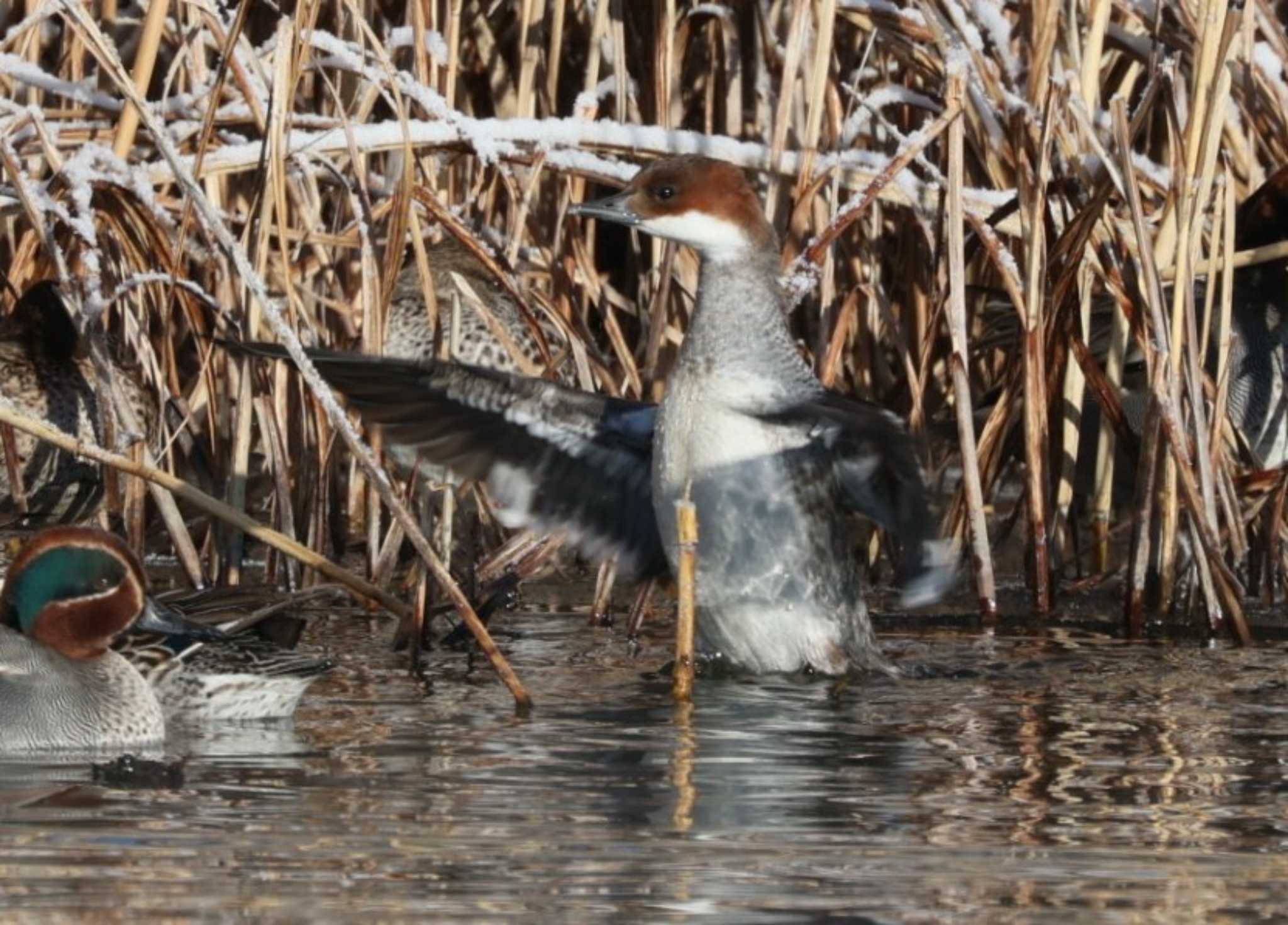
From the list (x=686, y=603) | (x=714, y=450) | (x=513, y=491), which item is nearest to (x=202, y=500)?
(x=686, y=603)

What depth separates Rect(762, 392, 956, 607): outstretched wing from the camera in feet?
16.9

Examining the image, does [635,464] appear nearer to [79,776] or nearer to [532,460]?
[532,460]

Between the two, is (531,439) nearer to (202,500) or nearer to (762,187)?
(202,500)

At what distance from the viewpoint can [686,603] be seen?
4.96m

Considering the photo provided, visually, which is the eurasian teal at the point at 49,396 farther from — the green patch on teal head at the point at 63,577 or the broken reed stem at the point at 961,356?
the broken reed stem at the point at 961,356

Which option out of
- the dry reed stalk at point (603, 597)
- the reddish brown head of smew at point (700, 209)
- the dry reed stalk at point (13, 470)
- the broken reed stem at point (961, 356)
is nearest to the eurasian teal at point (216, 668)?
the dry reed stalk at point (603, 597)

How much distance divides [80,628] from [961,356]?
211 cm

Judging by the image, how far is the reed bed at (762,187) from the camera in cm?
586

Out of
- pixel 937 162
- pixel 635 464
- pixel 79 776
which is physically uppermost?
pixel 937 162

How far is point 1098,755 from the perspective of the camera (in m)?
4.41

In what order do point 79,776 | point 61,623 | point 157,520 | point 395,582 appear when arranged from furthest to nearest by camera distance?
point 157,520
point 395,582
point 61,623
point 79,776

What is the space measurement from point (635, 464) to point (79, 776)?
195 cm

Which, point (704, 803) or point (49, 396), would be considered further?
point (49, 396)

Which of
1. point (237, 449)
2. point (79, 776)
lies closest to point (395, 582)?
point (237, 449)
